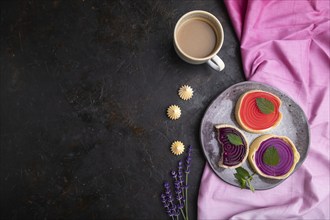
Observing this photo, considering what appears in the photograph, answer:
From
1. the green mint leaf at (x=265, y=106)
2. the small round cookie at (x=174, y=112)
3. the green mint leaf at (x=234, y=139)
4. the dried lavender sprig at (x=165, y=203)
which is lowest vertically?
the dried lavender sprig at (x=165, y=203)

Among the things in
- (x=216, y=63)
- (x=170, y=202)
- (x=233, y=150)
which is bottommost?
(x=170, y=202)

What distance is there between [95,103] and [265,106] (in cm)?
42

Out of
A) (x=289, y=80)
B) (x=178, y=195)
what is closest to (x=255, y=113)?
(x=289, y=80)

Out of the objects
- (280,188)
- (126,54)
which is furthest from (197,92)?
(280,188)

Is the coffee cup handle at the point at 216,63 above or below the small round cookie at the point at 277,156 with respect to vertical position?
above

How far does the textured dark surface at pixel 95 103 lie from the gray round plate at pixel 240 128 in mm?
35

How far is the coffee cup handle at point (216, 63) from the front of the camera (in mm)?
835

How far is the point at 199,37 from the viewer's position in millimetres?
854

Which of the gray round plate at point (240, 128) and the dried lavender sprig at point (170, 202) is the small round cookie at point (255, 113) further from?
the dried lavender sprig at point (170, 202)

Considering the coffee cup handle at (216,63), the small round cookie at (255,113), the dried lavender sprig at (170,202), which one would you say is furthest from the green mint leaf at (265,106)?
the dried lavender sprig at (170,202)

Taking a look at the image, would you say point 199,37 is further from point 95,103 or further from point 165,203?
point 165,203

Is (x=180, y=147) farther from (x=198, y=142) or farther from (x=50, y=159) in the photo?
(x=50, y=159)

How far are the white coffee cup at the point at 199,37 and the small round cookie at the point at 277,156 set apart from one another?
209mm

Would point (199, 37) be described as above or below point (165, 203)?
above
